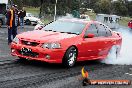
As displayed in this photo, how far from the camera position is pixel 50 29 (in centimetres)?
1245

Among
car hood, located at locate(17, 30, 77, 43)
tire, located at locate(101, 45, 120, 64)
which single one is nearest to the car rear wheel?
tire, located at locate(101, 45, 120, 64)

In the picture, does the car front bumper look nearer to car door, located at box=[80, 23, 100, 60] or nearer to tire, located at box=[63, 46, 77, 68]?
tire, located at box=[63, 46, 77, 68]

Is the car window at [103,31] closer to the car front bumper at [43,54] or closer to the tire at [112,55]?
the tire at [112,55]

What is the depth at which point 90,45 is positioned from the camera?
12.2 meters

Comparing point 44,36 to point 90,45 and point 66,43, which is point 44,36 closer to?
point 66,43

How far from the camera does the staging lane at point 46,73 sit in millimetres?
8753

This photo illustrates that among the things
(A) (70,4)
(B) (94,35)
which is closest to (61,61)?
(B) (94,35)

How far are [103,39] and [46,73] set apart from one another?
346 centimetres

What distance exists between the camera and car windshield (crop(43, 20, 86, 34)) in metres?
12.2

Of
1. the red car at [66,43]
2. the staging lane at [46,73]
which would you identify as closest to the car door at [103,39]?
the red car at [66,43]

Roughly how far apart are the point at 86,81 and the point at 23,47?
2.70 meters

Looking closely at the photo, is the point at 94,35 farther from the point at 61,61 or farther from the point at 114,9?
the point at 114,9

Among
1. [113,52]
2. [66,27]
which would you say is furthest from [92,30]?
[113,52]

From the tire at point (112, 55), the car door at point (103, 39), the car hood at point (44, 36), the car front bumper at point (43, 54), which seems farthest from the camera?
the tire at point (112, 55)
